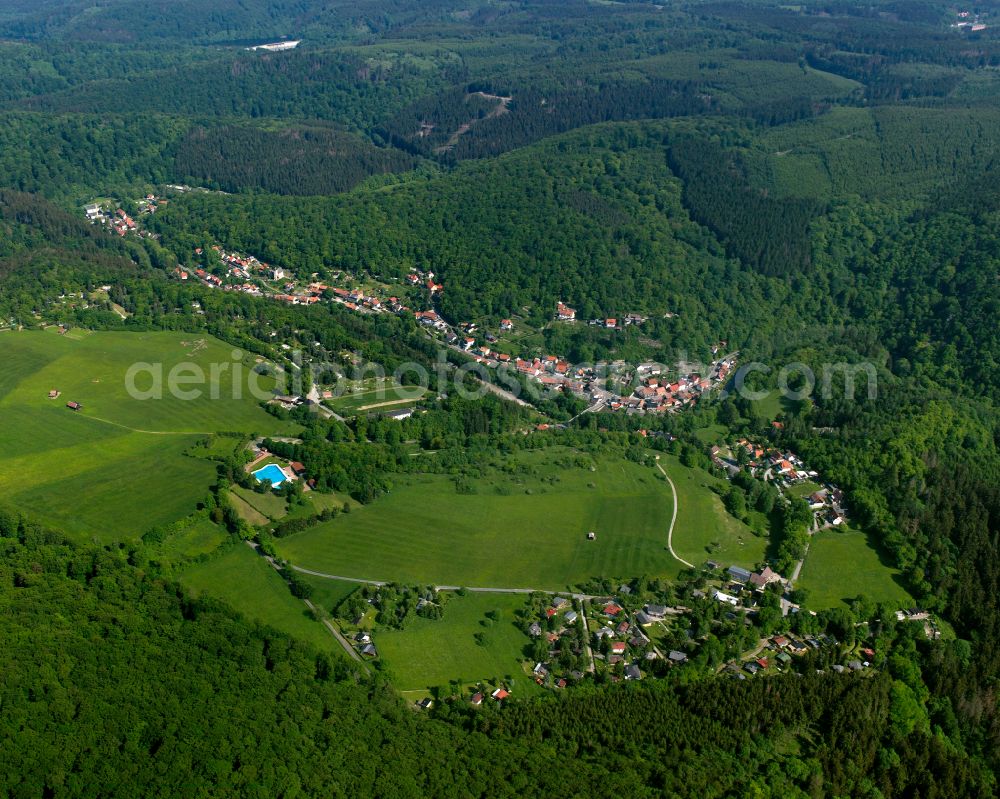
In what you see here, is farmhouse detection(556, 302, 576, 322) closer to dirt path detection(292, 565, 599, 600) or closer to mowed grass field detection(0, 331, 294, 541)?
mowed grass field detection(0, 331, 294, 541)

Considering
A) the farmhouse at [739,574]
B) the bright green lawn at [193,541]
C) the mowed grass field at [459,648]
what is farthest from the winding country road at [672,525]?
the bright green lawn at [193,541]

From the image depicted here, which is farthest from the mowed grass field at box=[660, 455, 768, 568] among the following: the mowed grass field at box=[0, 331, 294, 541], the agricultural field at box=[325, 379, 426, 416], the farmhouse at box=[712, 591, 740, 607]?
the mowed grass field at box=[0, 331, 294, 541]

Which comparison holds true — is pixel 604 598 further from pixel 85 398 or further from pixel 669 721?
pixel 85 398

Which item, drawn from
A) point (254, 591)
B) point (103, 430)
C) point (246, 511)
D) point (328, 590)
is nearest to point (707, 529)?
point (328, 590)

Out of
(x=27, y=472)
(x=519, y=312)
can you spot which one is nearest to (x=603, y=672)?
(x=27, y=472)

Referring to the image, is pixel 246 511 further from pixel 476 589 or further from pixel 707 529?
pixel 707 529

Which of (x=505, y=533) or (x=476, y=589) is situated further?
(x=505, y=533)
